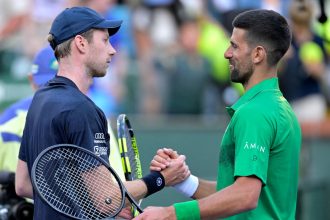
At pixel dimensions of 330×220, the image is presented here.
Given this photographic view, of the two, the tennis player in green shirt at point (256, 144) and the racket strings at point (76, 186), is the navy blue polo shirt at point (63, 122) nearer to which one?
the racket strings at point (76, 186)

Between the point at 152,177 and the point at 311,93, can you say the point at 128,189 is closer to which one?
the point at 152,177

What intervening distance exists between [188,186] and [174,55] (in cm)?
627

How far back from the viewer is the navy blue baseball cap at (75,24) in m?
5.03

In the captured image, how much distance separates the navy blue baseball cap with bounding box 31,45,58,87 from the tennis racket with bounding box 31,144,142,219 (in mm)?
1918

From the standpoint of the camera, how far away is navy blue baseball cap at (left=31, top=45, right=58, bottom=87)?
648cm

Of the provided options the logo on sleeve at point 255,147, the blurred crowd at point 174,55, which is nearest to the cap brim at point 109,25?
the logo on sleeve at point 255,147

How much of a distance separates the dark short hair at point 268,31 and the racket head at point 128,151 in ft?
3.00

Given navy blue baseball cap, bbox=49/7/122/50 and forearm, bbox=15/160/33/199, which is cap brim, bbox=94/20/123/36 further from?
forearm, bbox=15/160/33/199

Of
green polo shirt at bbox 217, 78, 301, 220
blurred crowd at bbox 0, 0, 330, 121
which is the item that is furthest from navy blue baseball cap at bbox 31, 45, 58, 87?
blurred crowd at bbox 0, 0, 330, 121

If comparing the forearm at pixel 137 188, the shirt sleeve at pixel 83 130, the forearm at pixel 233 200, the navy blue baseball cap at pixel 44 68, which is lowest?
the forearm at pixel 137 188

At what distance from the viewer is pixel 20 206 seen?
6004mm

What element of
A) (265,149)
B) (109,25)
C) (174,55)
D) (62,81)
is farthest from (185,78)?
(265,149)

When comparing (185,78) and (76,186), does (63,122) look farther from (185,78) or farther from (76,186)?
(185,78)

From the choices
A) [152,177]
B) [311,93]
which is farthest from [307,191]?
[152,177]
